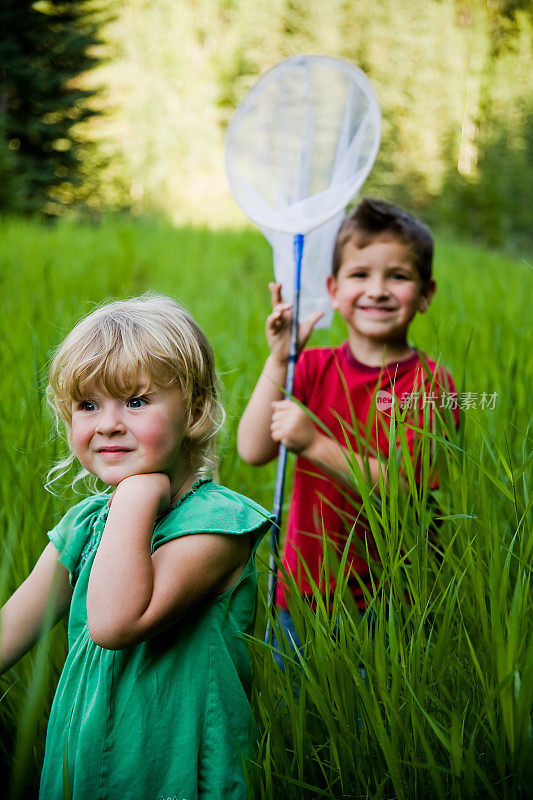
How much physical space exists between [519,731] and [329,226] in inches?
46.7

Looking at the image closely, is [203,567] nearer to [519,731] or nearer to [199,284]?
[519,731]

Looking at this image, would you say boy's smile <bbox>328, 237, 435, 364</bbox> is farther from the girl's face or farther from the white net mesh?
the girl's face

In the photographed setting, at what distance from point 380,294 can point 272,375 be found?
285mm

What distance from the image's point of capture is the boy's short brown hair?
5.23 ft

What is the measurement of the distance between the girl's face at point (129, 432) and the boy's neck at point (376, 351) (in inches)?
27.7

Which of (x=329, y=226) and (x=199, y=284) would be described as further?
(x=199, y=284)

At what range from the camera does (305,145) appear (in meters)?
1.79

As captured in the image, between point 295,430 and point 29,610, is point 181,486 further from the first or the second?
point 295,430

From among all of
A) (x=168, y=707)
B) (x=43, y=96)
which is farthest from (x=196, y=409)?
(x=43, y=96)

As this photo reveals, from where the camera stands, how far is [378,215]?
160 centimetres

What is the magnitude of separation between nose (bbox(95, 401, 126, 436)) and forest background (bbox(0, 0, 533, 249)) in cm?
1181

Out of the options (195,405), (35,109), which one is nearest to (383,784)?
(195,405)
